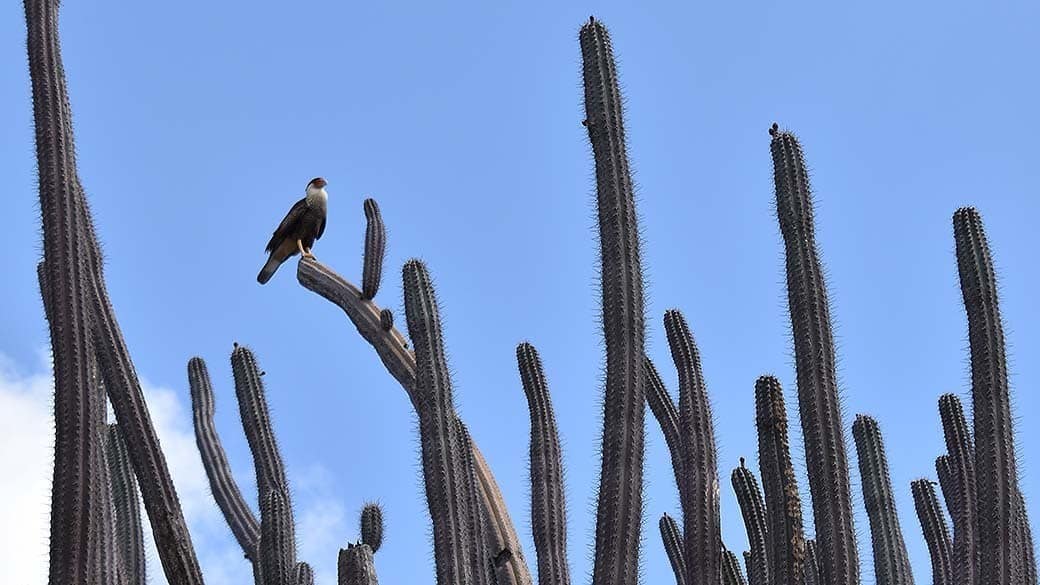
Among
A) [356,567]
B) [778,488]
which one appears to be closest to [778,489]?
[778,488]

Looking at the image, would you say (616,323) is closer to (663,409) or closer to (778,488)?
(778,488)

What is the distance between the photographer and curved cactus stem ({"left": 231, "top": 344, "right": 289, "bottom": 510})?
6633mm

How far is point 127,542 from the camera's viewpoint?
21.6 feet

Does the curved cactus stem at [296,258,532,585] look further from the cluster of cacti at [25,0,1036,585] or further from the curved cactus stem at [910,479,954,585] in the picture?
the curved cactus stem at [910,479,954,585]

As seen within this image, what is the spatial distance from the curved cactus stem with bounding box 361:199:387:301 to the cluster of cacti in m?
1.33

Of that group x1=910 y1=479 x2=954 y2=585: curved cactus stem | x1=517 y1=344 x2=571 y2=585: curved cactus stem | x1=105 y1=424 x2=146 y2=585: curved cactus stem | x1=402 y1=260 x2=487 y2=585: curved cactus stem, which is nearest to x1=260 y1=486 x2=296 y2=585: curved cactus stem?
x1=402 y1=260 x2=487 y2=585: curved cactus stem

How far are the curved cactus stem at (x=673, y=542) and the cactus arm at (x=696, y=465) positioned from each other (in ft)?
2.82

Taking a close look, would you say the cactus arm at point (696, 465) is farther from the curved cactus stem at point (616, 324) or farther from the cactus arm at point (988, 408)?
the cactus arm at point (988, 408)

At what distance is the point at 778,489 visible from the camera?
231 inches

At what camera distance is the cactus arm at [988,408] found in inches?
224

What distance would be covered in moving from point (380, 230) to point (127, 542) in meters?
2.32

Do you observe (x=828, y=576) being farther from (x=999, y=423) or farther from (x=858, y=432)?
(x=858, y=432)

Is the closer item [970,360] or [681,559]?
→ [970,360]

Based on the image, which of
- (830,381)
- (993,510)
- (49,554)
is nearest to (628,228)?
(830,381)
